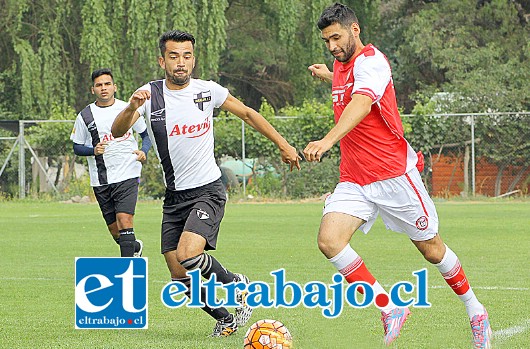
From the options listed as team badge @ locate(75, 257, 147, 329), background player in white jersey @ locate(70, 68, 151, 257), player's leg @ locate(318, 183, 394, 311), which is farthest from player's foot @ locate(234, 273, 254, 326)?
background player in white jersey @ locate(70, 68, 151, 257)

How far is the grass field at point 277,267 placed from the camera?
7.60 m

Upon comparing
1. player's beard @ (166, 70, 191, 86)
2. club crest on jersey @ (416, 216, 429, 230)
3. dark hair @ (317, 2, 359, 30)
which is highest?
dark hair @ (317, 2, 359, 30)

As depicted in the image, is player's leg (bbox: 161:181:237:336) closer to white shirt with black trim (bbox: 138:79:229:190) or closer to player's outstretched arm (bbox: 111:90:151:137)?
white shirt with black trim (bbox: 138:79:229:190)

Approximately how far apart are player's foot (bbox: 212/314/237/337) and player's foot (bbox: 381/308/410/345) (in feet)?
3.73

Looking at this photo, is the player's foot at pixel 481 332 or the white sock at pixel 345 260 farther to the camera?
the white sock at pixel 345 260

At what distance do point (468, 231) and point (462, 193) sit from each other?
39.6ft

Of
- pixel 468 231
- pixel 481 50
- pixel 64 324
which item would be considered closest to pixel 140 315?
pixel 64 324

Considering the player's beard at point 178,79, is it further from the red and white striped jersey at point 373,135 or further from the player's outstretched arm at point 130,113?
the red and white striped jersey at point 373,135

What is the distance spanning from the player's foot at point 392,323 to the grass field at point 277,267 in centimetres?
8

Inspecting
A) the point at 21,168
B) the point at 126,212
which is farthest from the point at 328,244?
the point at 21,168

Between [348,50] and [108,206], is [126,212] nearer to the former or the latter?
[108,206]

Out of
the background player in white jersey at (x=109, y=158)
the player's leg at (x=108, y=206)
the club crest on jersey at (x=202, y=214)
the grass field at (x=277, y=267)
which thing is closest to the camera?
the grass field at (x=277, y=267)

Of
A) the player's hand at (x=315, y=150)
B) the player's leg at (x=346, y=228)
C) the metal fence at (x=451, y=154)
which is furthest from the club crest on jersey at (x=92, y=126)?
the metal fence at (x=451, y=154)

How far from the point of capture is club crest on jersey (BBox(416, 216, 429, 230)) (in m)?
7.36
